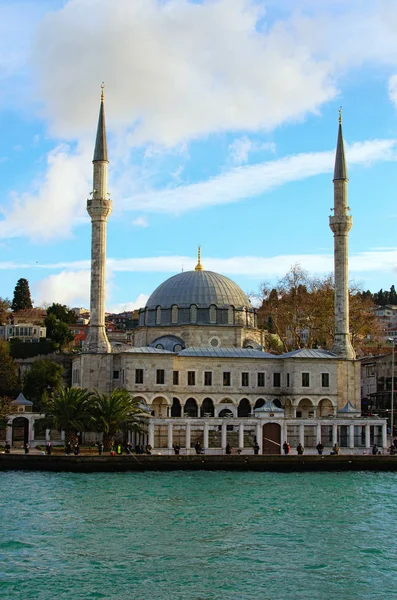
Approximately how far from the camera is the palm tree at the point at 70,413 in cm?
3681

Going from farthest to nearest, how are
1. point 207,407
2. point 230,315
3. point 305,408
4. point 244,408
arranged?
point 230,315, point 244,408, point 207,407, point 305,408

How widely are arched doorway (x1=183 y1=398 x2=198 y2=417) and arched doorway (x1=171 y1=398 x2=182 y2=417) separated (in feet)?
1.02

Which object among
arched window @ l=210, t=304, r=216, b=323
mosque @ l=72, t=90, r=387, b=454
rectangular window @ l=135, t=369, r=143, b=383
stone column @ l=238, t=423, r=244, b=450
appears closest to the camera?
stone column @ l=238, t=423, r=244, b=450

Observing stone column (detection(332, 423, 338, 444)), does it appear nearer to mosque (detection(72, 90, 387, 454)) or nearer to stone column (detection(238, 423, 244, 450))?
mosque (detection(72, 90, 387, 454))

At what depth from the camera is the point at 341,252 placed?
152ft

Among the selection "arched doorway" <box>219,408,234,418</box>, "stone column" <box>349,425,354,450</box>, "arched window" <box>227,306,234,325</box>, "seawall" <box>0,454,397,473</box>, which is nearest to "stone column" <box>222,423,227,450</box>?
"seawall" <box>0,454,397,473</box>

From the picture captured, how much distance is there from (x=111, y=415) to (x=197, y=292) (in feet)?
44.9

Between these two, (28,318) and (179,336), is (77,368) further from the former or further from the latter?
Result: (28,318)

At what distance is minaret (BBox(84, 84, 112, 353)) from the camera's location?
4381 centimetres

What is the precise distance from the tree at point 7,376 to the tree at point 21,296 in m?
24.8

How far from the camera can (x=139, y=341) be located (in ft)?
161

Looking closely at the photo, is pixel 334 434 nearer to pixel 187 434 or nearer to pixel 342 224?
pixel 187 434

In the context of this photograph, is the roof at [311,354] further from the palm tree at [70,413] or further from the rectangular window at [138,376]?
the palm tree at [70,413]

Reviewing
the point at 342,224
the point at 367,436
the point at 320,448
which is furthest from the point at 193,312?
the point at 320,448
